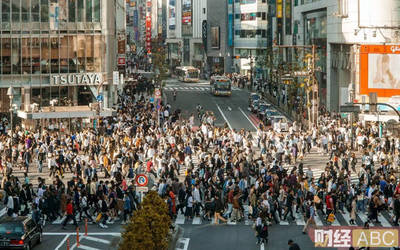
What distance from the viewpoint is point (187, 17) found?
171750mm

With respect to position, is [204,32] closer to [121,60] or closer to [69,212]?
[121,60]

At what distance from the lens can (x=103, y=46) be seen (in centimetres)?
6594

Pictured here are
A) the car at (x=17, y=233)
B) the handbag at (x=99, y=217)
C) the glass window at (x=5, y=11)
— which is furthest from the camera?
the glass window at (x=5, y=11)

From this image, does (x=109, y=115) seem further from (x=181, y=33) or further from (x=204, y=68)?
(x=181, y=33)

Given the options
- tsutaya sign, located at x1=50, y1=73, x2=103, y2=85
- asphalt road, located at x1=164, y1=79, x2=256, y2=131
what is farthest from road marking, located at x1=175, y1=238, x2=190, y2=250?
tsutaya sign, located at x1=50, y1=73, x2=103, y2=85

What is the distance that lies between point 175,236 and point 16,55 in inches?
1526

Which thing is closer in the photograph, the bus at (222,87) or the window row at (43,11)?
the window row at (43,11)

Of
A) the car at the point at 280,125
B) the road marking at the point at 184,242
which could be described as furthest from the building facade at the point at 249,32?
the road marking at the point at 184,242

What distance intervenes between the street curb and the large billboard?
30.1 meters

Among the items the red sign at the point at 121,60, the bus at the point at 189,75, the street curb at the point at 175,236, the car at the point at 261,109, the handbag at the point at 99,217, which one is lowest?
the street curb at the point at 175,236

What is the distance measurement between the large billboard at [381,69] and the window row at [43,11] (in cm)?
2367

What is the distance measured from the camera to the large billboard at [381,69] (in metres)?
A: 56.4

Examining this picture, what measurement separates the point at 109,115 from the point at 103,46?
11.1 meters
